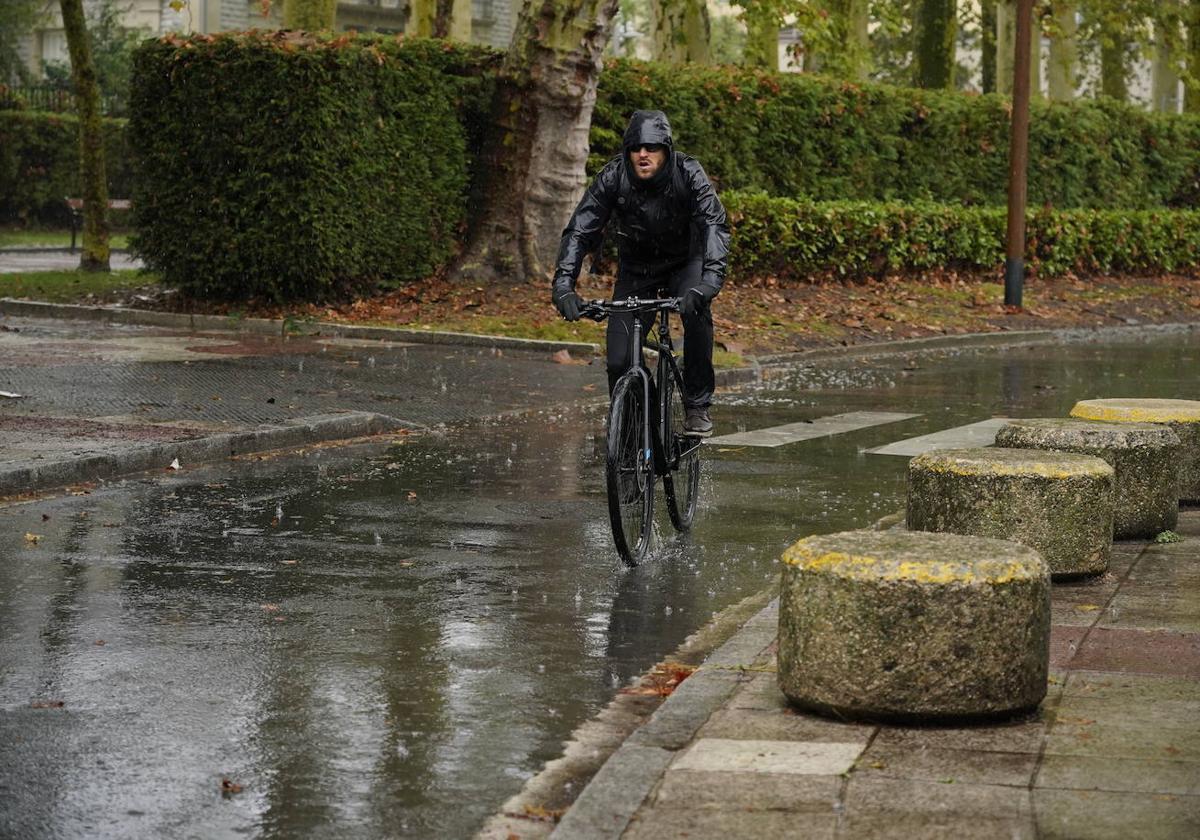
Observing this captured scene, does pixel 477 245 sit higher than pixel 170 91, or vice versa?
pixel 170 91

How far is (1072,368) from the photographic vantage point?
19.0 m

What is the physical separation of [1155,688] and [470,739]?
6.41 ft

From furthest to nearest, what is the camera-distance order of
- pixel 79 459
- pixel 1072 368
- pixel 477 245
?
1. pixel 477 245
2. pixel 1072 368
3. pixel 79 459

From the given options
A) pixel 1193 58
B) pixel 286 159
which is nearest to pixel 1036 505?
pixel 286 159

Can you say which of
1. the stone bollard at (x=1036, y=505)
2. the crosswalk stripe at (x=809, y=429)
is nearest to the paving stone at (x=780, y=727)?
the stone bollard at (x=1036, y=505)

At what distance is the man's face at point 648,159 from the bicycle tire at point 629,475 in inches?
35.2

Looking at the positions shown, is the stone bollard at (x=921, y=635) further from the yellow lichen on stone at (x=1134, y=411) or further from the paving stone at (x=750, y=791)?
the yellow lichen on stone at (x=1134, y=411)

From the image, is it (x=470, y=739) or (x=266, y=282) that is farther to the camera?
(x=266, y=282)

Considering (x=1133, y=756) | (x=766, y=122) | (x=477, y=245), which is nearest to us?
(x=1133, y=756)

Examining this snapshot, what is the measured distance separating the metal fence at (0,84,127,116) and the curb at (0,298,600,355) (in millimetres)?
22171

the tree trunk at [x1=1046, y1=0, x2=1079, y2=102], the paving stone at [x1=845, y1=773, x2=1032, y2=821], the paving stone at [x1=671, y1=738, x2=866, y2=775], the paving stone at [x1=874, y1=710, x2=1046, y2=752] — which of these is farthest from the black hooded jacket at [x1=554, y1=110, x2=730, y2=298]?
the tree trunk at [x1=1046, y1=0, x2=1079, y2=102]

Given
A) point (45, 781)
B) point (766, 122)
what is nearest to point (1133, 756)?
point (45, 781)

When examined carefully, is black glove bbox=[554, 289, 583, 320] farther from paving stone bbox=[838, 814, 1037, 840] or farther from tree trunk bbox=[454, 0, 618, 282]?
tree trunk bbox=[454, 0, 618, 282]

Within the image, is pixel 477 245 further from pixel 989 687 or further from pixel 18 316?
pixel 989 687
